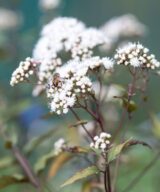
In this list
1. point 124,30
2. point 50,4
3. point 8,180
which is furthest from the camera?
point 50,4

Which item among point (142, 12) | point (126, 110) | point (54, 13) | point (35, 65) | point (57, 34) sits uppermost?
point (142, 12)

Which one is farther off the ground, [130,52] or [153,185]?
[153,185]

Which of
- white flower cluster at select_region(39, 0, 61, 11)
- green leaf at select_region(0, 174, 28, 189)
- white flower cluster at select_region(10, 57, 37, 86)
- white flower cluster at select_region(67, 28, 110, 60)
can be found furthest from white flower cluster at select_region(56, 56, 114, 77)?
white flower cluster at select_region(39, 0, 61, 11)

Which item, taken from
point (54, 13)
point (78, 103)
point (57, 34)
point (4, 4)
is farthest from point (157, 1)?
point (78, 103)

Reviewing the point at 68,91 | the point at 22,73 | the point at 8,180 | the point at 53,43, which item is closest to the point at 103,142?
the point at 68,91

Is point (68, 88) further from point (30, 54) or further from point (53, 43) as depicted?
point (30, 54)

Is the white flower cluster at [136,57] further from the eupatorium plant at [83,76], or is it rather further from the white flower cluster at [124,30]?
the white flower cluster at [124,30]

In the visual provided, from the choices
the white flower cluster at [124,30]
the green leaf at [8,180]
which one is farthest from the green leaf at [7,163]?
the white flower cluster at [124,30]

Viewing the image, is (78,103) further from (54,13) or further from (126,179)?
(54,13)
